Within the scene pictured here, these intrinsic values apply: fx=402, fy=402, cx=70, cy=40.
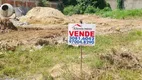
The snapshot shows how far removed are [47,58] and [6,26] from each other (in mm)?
5900

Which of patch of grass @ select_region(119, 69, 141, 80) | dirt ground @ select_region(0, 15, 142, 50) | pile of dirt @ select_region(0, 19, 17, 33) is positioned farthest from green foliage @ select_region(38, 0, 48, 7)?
patch of grass @ select_region(119, 69, 141, 80)

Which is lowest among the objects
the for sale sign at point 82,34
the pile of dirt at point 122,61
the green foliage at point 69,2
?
the green foliage at point 69,2

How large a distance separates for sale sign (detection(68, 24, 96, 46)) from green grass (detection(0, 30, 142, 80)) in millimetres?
687

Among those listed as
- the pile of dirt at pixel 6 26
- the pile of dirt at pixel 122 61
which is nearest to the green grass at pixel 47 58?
the pile of dirt at pixel 122 61

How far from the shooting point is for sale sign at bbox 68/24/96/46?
23.1 feet

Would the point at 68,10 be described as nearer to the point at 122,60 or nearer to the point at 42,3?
the point at 42,3

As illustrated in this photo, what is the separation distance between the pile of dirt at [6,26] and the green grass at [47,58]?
4.14 metres

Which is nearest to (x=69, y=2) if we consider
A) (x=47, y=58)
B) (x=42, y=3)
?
(x=42, y=3)

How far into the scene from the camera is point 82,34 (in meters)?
7.08

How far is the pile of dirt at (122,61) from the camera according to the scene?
778 cm

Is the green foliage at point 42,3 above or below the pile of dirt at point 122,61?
below

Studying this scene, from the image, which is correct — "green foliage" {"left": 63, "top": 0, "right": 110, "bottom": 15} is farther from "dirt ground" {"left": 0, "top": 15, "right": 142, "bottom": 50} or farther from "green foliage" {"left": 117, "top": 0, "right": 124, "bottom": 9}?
"dirt ground" {"left": 0, "top": 15, "right": 142, "bottom": 50}

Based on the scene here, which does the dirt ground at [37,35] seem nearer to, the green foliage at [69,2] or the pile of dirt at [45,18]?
the pile of dirt at [45,18]

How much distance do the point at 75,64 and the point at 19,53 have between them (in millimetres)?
2092
